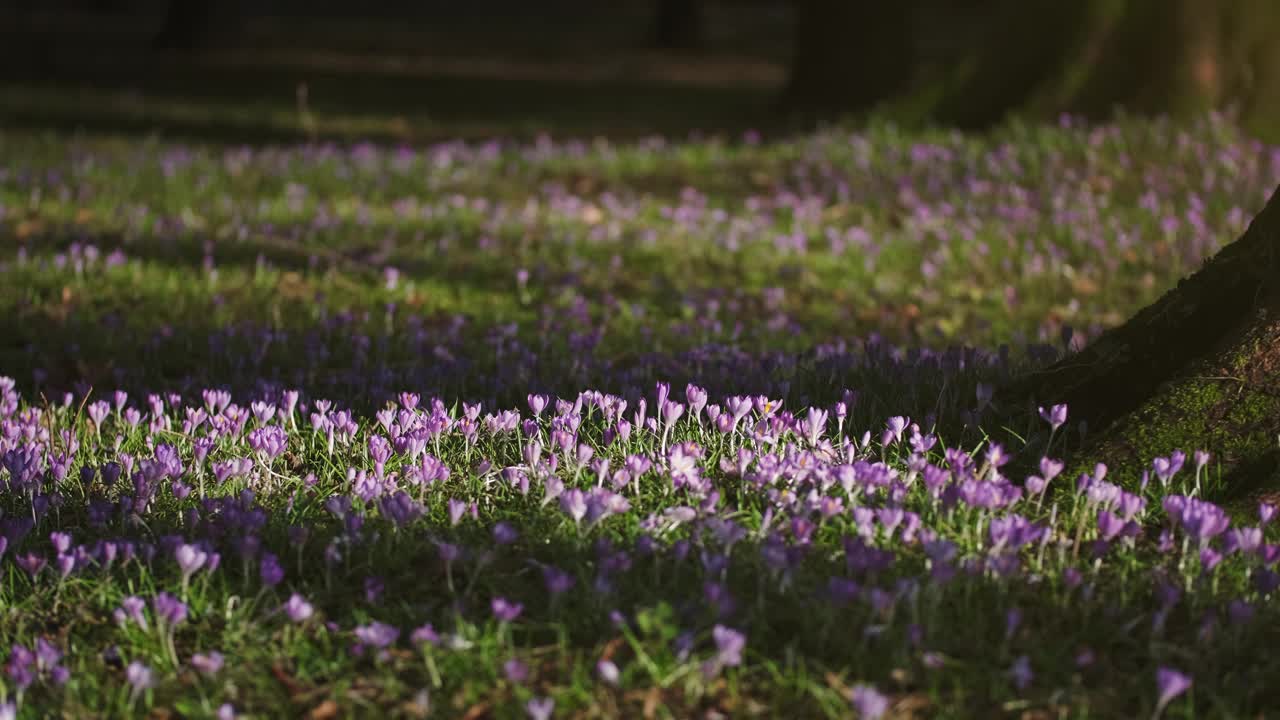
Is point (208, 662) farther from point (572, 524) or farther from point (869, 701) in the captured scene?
point (869, 701)

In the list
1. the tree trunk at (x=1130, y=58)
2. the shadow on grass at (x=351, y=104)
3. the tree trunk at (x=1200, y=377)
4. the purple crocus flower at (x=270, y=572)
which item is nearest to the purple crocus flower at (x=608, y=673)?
the purple crocus flower at (x=270, y=572)

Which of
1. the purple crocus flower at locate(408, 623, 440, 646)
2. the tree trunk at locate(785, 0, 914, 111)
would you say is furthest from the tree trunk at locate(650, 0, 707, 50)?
the purple crocus flower at locate(408, 623, 440, 646)

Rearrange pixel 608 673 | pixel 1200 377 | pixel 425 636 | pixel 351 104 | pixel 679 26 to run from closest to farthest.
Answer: pixel 608 673 → pixel 425 636 → pixel 1200 377 → pixel 351 104 → pixel 679 26

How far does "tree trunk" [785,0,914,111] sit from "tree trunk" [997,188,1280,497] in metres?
14.6

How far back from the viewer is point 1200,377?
13.1 ft

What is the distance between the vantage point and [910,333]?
8125 mm

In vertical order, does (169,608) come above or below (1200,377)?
below

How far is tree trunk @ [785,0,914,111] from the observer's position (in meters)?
18.9

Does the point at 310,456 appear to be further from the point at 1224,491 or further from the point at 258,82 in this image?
the point at 258,82

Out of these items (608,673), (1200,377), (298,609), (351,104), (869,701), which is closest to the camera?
(869,701)

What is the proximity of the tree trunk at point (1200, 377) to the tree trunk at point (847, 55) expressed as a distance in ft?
47.8

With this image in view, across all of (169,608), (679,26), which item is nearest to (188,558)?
(169,608)

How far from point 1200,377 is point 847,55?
15.5 m

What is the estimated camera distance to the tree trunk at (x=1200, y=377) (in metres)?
3.92
